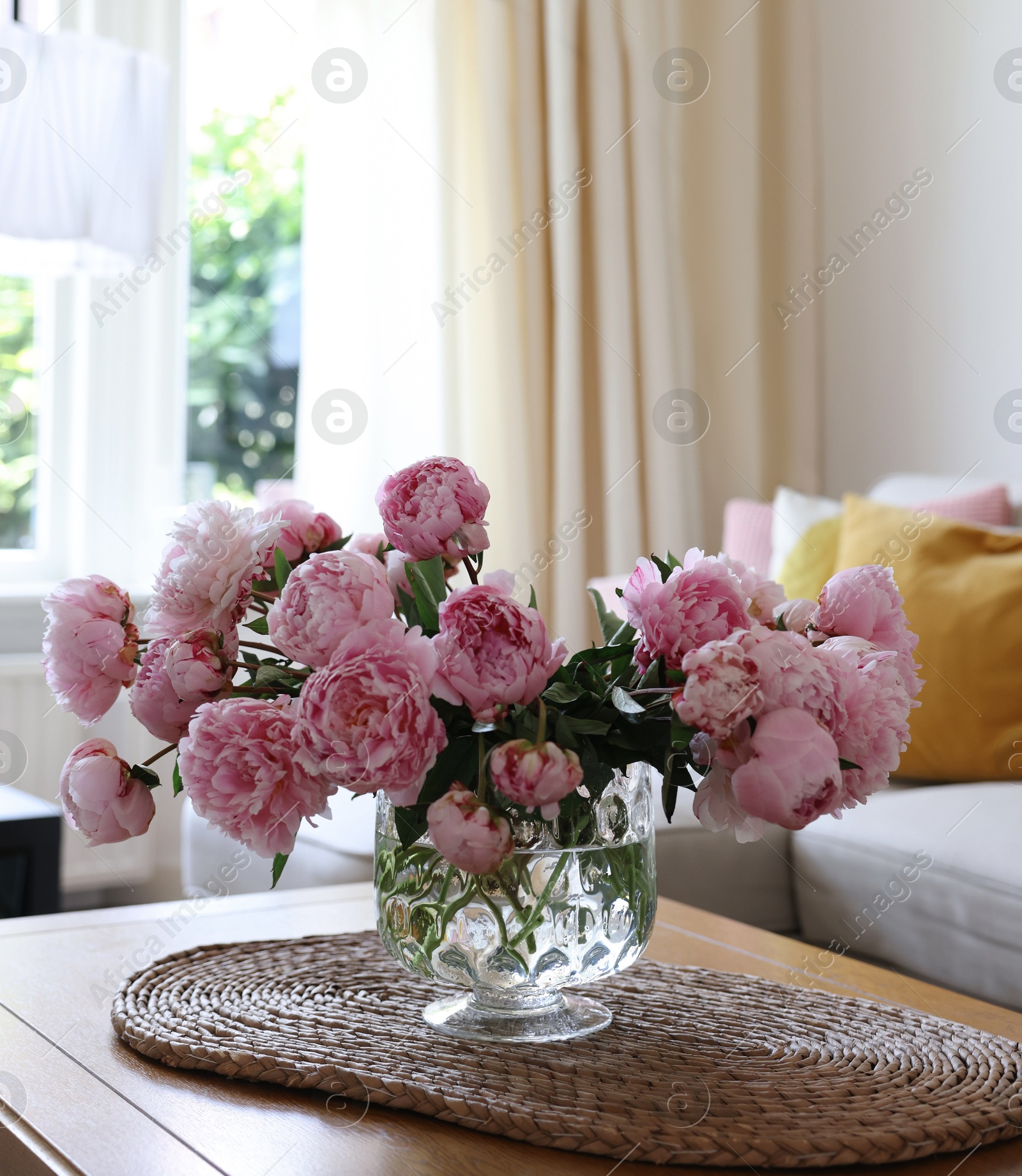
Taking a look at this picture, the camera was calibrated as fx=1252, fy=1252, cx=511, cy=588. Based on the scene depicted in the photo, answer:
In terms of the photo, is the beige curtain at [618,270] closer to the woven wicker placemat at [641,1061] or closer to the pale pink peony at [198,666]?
the woven wicker placemat at [641,1061]

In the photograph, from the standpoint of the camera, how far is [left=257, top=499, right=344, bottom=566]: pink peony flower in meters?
0.77

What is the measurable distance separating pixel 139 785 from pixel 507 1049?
0.90 feet

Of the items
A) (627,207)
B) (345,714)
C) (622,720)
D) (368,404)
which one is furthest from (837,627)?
(627,207)

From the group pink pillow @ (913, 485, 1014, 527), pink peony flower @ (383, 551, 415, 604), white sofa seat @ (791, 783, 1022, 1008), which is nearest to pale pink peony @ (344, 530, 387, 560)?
pink peony flower @ (383, 551, 415, 604)

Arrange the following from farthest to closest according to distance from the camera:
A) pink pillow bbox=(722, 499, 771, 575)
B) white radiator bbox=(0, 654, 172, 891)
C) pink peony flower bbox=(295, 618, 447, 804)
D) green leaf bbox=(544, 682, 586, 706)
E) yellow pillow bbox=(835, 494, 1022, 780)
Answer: white radiator bbox=(0, 654, 172, 891)
pink pillow bbox=(722, 499, 771, 575)
yellow pillow bbox=(835, 494, 1022, 780)
green leaf bbox=(544, 682, 586, 706)
pink peony flower bbox=(295, 618, 447, 804)

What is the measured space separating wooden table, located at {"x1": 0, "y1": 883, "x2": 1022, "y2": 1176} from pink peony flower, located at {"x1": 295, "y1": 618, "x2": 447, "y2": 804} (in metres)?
0.19

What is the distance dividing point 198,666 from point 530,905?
0.23 meters

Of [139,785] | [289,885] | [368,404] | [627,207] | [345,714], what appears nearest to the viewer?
[345,714]

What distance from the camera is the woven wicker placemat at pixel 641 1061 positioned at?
25.6 inches

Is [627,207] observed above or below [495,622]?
above

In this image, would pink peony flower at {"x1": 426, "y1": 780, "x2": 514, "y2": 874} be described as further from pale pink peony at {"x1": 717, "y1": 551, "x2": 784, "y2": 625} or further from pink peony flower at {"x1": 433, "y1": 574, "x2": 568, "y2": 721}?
pale pink peony at {"x1": 717, "y1": 551, "x2": 784, "y2": 625}

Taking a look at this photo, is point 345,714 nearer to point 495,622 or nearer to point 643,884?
point 495,622

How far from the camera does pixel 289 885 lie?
1715 mm

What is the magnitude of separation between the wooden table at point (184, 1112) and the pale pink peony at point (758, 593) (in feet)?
0.98
